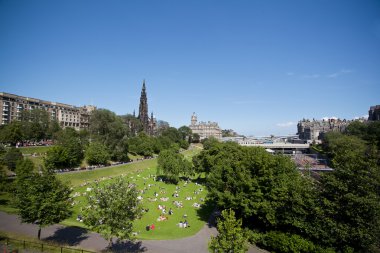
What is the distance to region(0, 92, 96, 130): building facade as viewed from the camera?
109812 mm

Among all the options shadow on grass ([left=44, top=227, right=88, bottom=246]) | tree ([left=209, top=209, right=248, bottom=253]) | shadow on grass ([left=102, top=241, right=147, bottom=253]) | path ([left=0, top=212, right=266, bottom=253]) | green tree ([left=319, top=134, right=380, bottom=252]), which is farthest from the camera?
shadow on grass ([left=44, top=227, right=88, bottom=246])

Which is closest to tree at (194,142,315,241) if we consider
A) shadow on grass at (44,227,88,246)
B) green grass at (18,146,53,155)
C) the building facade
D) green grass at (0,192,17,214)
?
shadow on grass at (44,227,88,246)

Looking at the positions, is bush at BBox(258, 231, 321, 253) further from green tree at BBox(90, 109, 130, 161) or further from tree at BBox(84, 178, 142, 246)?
green tree at BBox(90, 109, 130, 161)

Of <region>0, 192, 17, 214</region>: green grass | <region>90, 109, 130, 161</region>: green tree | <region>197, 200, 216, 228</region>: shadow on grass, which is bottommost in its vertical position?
<region>197, 200, 216, 228</region>: shadow on grass

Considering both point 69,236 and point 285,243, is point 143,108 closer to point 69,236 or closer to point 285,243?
point 69,236

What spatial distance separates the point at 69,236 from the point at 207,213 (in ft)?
61.9

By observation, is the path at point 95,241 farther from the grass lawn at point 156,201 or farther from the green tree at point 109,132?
the green tree at point 109,132

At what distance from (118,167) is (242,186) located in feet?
153

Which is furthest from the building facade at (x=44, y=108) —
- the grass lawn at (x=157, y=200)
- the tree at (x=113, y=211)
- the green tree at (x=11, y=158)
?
the tree at (x=113, y=211)

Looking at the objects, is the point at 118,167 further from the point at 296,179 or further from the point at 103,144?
the point at 296,179

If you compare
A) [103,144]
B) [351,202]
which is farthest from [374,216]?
[103,144]

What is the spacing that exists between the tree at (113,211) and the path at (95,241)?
13.7ft

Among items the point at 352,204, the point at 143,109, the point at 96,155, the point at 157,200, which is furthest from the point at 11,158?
the point at 143,109

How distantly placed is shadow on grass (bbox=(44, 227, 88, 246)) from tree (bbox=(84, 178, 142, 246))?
19.6ft
